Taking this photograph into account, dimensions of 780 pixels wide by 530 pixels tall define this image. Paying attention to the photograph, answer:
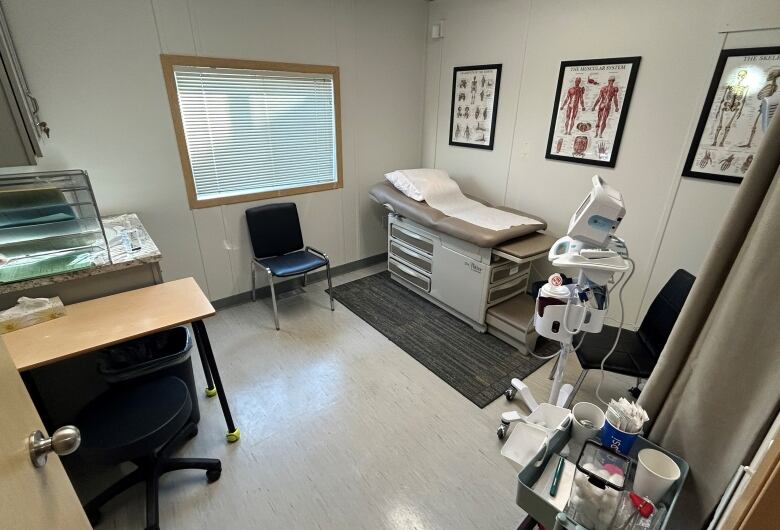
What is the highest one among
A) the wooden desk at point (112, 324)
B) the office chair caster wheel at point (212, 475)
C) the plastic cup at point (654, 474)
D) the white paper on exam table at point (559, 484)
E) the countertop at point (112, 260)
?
the countertop at point (112, 260)

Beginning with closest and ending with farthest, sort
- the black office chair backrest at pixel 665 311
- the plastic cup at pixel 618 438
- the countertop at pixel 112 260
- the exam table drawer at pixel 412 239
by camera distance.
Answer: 1. the plastic cup at pixel 618 438
2. the countertop at pixel 112 260
3. the black office chair backrest at pixel 665 311
4. the exam table drawer at pixel 412 239

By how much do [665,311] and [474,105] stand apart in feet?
7.72

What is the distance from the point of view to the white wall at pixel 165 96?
214 cm

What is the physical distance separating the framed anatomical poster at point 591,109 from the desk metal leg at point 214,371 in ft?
9.07

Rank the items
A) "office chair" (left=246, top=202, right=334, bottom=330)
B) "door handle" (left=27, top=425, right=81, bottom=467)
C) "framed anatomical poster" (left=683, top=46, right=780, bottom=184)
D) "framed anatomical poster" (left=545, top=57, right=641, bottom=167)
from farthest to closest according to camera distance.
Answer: "office chair" (left=246, top=202, right=334, bottom=330) → "framed anatomical poster" (left=545, top=57, right=641, bottom=167) → "framed anatomical poster" (left=683, top=46, right=780, bottom=184) → "door handle" (left=27, top=425, right=81, bottom=467)

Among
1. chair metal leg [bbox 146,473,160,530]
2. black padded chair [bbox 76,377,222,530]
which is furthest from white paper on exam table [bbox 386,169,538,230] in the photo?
chair metal leg [bbox 146,473,160,530]

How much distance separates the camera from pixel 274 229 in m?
3.12

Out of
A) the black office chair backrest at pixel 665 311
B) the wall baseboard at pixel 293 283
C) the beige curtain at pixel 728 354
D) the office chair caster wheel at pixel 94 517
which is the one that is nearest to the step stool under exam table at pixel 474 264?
the black office chair backrest at pixel 665 311

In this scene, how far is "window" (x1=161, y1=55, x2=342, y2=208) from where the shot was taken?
262cm

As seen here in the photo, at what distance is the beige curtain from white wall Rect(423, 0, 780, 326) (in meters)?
1.61

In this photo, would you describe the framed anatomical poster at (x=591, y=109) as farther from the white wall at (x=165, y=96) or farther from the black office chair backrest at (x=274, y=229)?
the black office chair backrest at (x=274, y=229)

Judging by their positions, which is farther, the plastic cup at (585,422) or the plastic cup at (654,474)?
the plastic cup at (585,422)

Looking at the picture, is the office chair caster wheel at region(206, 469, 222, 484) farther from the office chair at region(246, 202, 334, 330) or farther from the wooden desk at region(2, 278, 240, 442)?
the office chair at region(246, 202, 334, 330)

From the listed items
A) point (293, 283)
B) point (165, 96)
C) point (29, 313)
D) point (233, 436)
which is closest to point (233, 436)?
point (233, 436)
